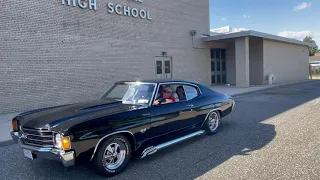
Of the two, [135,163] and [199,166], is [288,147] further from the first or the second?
[135,163]

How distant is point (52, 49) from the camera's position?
35.6 feet

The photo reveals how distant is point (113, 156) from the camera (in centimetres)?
383

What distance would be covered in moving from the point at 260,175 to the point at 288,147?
1536 mm

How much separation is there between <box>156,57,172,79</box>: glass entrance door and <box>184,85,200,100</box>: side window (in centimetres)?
1014

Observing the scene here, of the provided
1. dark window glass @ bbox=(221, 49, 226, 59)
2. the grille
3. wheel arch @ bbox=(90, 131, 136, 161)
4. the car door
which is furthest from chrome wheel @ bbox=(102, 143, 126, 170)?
dark window glass @ bbox=(221, 49, 226, 59)

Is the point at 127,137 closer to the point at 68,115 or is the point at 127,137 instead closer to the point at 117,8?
the point at 68,115

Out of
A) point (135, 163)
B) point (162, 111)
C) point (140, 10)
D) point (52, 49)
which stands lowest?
point (135, 163)

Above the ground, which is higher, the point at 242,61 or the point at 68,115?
the point at 242,61

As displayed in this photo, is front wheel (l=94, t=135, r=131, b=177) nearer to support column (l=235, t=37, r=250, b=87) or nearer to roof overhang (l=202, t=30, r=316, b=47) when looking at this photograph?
roof overhang (l=202, t=30, r=316, b=47)

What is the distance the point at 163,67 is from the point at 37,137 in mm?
12887

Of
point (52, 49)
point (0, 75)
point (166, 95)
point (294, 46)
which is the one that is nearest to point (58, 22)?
point (52, 49)

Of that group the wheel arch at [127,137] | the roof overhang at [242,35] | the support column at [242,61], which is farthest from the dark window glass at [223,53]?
the wheel arch at [127,137]

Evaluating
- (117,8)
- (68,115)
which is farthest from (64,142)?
(117,8)

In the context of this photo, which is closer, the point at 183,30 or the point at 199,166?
the point at 199,166
